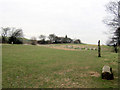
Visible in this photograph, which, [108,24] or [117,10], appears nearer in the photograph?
[117,10]

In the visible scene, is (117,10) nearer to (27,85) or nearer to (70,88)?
(70,88)

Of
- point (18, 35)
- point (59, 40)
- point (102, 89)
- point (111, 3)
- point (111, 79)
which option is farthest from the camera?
point (59, 40)

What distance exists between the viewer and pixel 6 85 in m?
5.50

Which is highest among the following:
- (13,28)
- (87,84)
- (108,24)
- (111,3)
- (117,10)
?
(13,28)

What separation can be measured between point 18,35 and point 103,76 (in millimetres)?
62022

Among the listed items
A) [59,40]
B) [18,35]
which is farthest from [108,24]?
[59,40]

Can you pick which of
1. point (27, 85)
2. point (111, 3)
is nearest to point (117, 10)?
point (111, 3)

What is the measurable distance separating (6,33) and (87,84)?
6958 centimetres

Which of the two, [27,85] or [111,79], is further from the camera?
[111,79]

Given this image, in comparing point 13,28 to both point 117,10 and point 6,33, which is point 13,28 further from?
point 117,10

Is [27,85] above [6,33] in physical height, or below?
below

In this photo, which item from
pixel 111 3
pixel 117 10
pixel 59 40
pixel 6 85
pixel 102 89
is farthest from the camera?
pixel 59 40

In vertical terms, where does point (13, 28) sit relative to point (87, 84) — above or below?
above

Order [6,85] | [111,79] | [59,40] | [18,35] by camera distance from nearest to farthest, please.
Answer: [6,85] < [111,79] < [18,35] < [59,40]
